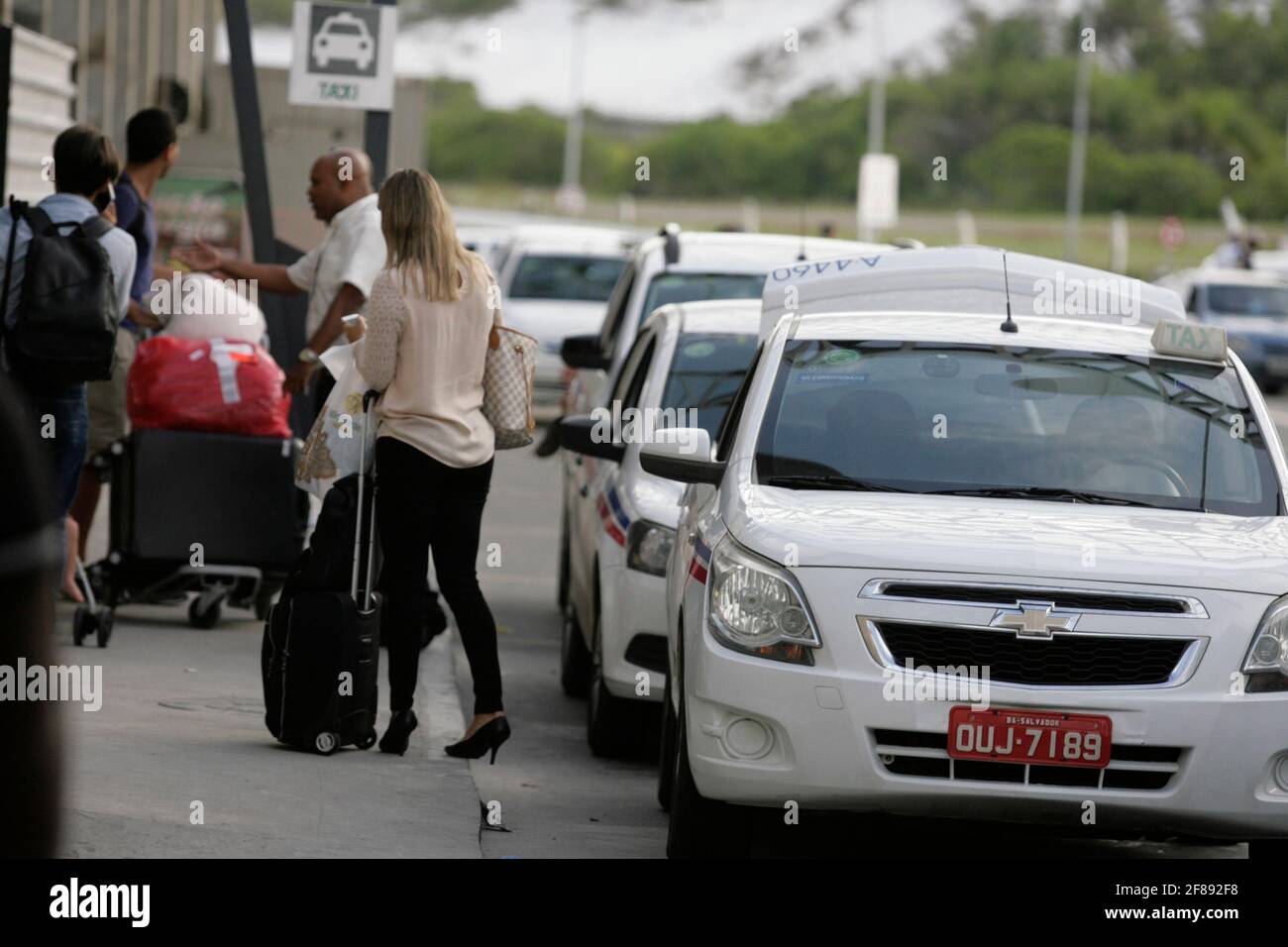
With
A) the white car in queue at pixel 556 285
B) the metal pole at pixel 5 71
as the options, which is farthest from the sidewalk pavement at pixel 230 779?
the white car in queue at pixel 556 285

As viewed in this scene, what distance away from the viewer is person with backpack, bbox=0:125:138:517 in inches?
332

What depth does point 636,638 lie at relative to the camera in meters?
8.08

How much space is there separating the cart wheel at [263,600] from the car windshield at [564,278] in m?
13.8

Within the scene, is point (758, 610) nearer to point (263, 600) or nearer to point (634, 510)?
point (634, 510)

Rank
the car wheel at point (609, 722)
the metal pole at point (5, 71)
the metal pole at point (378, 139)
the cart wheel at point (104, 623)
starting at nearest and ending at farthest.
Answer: the car wheel at point (609, 722), the cart wheel at point (104, 623), the metal pole at point (378, 139), the metal pole at point (5, 71)

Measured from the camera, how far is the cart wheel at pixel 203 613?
394 inches

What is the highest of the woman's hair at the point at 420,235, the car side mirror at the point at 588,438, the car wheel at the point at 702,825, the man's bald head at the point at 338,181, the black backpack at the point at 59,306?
the man's bald head at the point at 338,181

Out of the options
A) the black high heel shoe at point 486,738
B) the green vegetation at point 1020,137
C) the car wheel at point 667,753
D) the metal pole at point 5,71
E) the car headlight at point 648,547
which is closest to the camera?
the car wheel at point 667,753

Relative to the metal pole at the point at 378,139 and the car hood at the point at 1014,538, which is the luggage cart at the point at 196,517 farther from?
the car hood at the point at 1014,538

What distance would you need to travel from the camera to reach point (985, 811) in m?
5.88

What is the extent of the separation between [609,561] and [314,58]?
4353 millimetres

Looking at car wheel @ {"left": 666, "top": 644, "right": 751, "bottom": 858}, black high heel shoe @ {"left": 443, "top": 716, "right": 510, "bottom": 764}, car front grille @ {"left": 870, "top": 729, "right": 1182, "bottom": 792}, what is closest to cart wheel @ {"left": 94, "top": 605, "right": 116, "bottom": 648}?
black high heel shoe @ {"left": 443, "top": 716, "right": 510, "bottom": 764}

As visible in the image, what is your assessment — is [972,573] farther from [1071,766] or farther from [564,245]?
[564,245]

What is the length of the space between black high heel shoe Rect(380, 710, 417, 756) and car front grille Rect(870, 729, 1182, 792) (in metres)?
2.27
